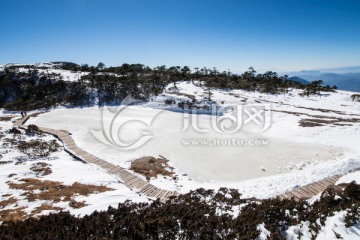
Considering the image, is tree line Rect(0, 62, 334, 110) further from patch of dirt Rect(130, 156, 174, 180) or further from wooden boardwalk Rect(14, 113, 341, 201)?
patch of dirt Rect(130, 156, 174, 180)

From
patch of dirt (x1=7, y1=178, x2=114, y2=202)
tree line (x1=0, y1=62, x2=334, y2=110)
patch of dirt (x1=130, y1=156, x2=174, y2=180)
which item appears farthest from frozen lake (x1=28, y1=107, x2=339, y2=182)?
tree line (x1=0, y1=62, x2=334, y2=110)

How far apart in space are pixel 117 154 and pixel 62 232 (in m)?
16.0

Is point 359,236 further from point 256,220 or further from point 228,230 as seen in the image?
point 228,230

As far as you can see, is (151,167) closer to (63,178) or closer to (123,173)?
(123,173)

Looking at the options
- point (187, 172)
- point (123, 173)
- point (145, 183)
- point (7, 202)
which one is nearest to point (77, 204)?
point (7, 202)

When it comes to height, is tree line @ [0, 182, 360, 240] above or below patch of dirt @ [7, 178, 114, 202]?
above

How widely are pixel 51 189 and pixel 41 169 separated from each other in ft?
16.3

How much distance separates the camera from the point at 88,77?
6519cm

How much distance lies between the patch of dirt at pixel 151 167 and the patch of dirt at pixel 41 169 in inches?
282

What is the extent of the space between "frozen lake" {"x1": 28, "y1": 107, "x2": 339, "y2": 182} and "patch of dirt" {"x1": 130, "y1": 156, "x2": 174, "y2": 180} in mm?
883

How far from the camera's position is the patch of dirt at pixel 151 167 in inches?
752

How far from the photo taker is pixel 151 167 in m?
20.1

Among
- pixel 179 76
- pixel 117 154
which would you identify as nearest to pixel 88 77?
pixel 179 76

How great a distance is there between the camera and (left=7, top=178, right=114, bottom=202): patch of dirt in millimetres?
13188
